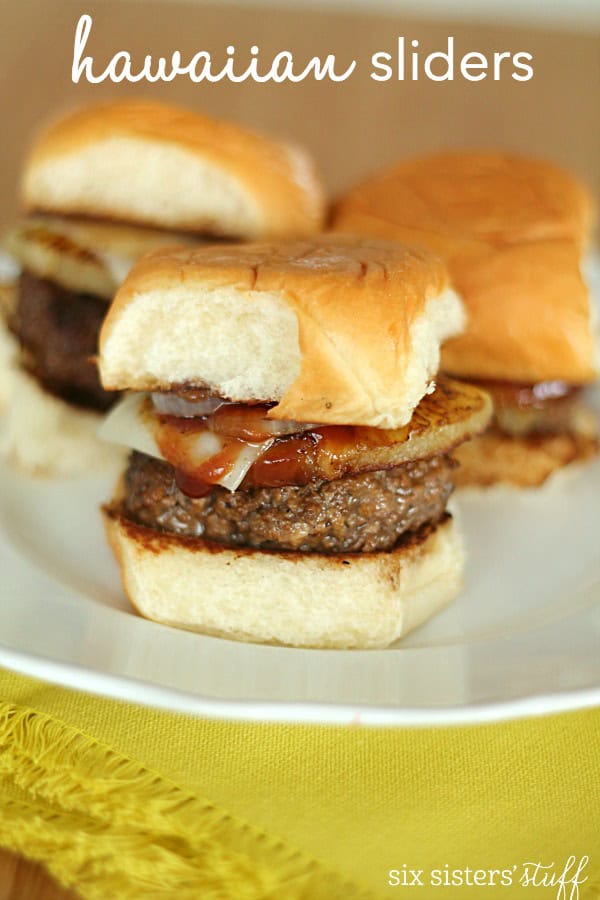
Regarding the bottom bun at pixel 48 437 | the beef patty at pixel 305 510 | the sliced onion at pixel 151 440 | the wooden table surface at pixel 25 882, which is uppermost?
the sliced onion at pixel 151 440

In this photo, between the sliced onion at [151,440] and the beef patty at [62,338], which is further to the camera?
the beef patty at [62,338]

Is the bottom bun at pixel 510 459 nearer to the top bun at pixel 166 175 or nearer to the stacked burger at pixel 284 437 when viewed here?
the stacked burger at pixel 284 437

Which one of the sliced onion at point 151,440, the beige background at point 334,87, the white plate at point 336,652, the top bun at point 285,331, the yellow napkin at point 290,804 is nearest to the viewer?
the yellow napkin at point 290,804

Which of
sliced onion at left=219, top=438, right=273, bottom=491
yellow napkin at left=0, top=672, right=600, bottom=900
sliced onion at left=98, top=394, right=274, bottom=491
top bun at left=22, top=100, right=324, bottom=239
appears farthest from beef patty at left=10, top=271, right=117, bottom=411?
yellow napkin at left=0, top=672, right=600, bottom=900

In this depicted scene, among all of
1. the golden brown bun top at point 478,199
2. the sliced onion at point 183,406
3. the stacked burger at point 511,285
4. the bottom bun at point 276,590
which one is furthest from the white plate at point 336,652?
the golden brown bun top at point 478,199

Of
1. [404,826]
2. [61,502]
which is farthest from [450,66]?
[404,826]
